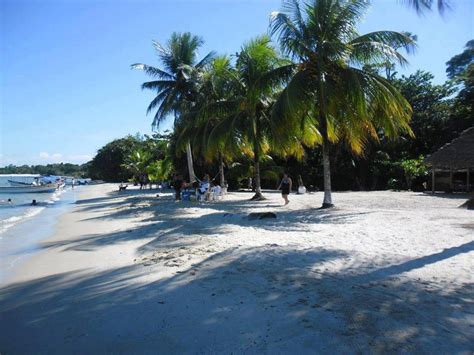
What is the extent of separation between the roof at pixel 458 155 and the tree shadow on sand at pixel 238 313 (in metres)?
16.4

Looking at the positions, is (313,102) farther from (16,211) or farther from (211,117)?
(16,211)

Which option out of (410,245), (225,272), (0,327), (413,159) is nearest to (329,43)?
(410,245)

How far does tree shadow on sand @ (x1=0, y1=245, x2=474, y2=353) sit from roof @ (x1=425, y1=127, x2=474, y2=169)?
16414mm

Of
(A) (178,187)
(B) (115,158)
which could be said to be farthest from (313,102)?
(B) (115,158)

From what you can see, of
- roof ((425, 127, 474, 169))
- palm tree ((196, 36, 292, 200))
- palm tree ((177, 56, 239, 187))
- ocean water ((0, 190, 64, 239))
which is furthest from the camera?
roof ((425, 127, 474, 169))

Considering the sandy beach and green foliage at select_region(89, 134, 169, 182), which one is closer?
the sandy beach

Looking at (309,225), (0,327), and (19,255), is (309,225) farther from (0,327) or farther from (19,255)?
(0,327)

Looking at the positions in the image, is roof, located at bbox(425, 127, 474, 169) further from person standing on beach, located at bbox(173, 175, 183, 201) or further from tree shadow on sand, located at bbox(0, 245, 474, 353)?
tree shadow on sand, located at bbox(0, 245, 474, 353)

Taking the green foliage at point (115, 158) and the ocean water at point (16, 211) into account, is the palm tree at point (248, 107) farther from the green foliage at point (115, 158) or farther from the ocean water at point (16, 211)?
the green foliage at point (115, 158)

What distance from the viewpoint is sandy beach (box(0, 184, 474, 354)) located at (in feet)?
12.3

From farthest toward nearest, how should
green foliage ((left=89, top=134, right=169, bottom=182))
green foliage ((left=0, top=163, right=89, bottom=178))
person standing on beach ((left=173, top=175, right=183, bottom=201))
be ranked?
green foliage ((left=0, top=163, right=89, bottom=178))
green foliage ((left=89, top=134, right=169, bottom=182))
person standing on beach ((left=173, top=175, right=183, bottom=201))

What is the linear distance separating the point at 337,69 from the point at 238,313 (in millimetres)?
10992

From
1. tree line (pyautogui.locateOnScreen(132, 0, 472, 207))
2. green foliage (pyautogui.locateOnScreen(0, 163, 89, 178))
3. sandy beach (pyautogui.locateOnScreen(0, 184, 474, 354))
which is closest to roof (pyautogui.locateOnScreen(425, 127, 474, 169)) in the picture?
tree line (pyautogui.locateOnScreen(132, 0, 472, 207))

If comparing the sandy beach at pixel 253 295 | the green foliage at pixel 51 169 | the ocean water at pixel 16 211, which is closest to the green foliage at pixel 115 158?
the ocean water at pixel 16 211
